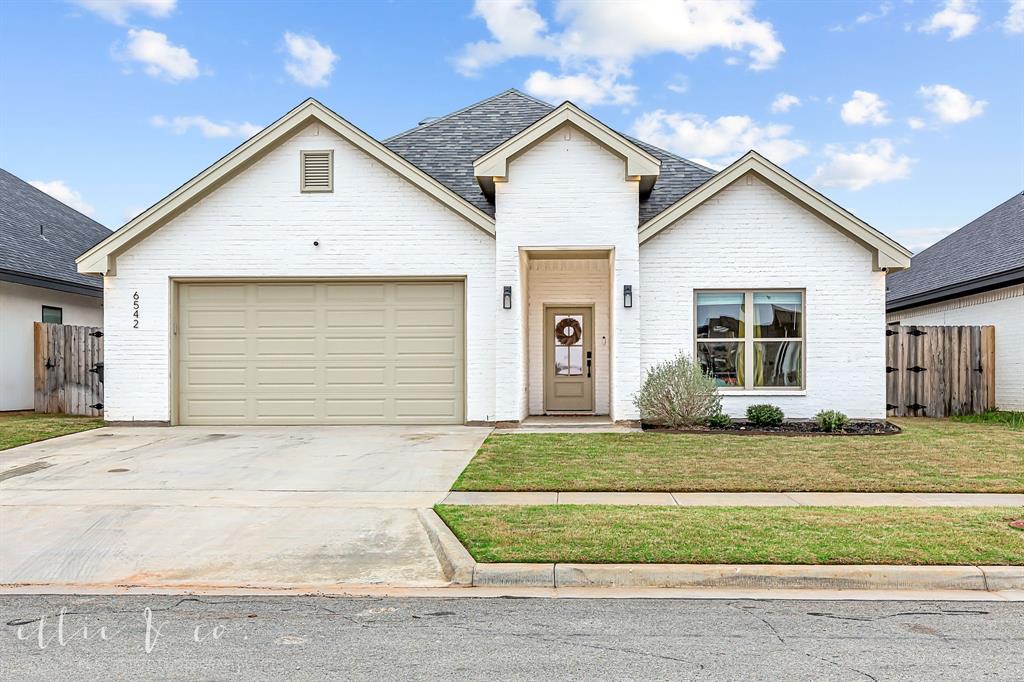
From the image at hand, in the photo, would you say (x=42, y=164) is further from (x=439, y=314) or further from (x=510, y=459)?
(x=510, y=459)

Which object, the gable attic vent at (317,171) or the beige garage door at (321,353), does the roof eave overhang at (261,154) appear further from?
the beige garage door at (321,353)

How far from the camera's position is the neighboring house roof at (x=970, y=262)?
55.9 ft

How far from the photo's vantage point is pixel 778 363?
14.7m

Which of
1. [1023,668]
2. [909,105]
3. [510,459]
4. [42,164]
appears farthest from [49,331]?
[909,105]

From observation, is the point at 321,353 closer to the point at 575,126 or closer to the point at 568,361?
the point at 568,361

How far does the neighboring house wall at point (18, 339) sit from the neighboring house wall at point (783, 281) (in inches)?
579

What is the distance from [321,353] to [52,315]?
366 inches

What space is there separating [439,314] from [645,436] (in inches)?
187

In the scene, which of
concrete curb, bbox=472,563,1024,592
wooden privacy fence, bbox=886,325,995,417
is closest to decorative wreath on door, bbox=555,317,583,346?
wooden privacy fence, bbox=886,325,995,417

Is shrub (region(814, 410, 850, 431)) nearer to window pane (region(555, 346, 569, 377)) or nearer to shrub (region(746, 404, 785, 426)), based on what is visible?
shrub (region(746, 404, 785, 426))

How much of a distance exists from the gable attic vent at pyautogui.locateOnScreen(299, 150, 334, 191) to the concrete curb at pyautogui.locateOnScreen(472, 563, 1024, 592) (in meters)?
10.8

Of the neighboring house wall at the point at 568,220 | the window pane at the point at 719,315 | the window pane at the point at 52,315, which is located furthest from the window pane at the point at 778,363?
the window pane at the point at 52,315

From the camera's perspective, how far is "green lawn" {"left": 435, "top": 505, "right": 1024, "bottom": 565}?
18.3ft

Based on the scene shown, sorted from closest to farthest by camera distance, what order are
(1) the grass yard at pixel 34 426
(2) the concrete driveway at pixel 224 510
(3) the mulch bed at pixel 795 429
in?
(2) the concrete driveway at pixel 224 510 < (1) the grass yard at pixel 34 426 < (3) the mulch bed at pixel 795 429
